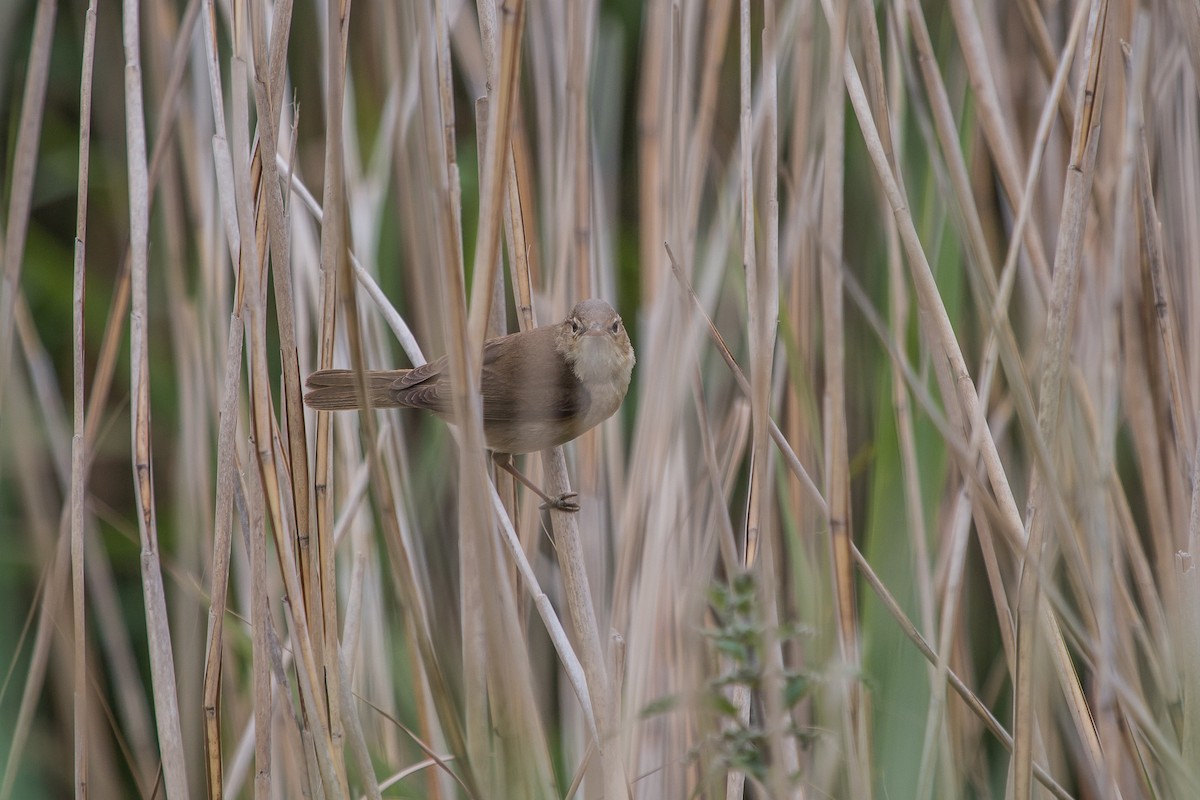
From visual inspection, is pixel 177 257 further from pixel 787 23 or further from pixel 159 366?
pixel 787 23

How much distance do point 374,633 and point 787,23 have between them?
1537 millimetres

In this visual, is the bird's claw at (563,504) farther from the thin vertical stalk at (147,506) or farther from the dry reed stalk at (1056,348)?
the dry reed stalk at (1056,348)

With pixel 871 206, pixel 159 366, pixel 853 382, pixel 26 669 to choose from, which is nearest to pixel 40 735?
pixel 26 669

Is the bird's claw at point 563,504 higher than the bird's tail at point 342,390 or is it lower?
lower

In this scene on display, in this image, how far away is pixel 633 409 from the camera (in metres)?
2.59

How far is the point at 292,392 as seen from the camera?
5.01 ft

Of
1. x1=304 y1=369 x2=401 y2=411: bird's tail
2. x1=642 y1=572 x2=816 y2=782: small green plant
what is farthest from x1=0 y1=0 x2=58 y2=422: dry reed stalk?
x1=642 y1=572 x2=816 y2=782: small green plant

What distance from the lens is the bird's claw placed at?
1.89 m

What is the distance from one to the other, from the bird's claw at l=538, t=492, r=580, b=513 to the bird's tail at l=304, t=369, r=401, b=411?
1.22ft

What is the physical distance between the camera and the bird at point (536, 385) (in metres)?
2.09

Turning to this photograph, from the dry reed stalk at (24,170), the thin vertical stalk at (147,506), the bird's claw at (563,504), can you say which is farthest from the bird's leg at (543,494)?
the dry reed stalk at (24,170)

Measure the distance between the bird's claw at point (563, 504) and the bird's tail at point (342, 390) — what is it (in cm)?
37

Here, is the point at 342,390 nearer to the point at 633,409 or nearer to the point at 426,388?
the point at 426,388

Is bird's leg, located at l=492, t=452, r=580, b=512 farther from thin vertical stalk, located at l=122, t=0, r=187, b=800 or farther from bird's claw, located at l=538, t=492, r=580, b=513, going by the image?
thin vertical stalk, located at l=122, t=0, r=187, b=800
